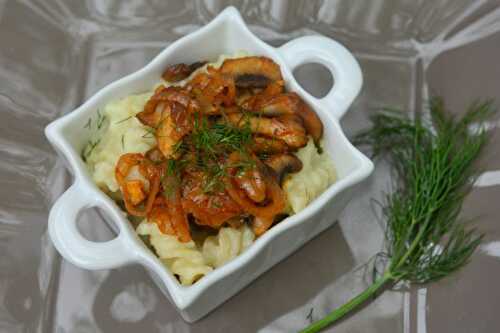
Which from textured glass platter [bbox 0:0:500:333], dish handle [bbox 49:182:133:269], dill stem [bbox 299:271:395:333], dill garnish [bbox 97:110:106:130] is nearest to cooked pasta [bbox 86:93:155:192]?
dill garnish [bbox 97:110:106:130]

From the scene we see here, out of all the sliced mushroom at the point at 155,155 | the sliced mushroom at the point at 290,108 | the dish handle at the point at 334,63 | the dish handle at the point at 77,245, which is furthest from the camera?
the dish handle at the point at 334,63

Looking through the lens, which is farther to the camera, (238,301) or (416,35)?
(416,35)

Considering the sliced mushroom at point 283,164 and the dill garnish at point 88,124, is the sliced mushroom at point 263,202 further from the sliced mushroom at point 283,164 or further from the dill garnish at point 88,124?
the dill garnish at point 88,124

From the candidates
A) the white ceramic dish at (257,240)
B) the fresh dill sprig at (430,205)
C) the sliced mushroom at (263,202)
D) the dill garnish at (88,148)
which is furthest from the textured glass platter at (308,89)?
the sliced mushroom at (263,202)

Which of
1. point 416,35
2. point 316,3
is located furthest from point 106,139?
point 416,35

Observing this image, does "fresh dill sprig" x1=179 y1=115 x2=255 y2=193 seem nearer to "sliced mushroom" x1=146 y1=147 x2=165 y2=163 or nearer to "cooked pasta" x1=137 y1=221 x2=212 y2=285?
"sliced mushroom" x1=146 y1=147 x2=165 y2=163

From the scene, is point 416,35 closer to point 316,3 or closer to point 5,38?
point 316,3
